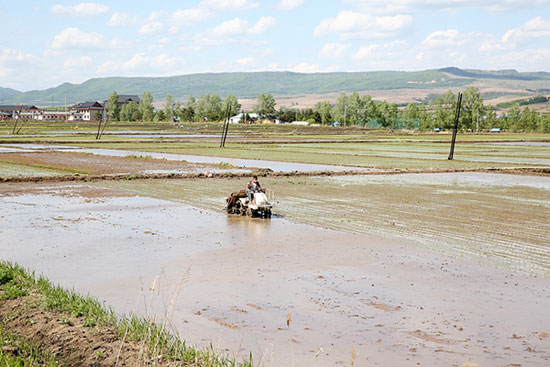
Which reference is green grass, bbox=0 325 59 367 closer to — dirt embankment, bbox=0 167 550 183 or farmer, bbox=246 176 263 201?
farmer, bbox=246 176 263 201

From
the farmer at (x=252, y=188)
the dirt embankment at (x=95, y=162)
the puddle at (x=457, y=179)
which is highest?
the farmer at (x=252, y=188)

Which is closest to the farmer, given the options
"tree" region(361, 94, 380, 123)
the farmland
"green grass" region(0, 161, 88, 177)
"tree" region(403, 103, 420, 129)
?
the farmland

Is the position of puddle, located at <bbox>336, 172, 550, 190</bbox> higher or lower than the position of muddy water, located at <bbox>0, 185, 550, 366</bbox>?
lower

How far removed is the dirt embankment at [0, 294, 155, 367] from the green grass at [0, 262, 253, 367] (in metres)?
0.14

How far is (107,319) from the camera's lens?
9.11m

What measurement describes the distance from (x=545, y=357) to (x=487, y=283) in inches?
146

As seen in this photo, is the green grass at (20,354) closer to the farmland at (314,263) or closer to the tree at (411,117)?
the farmland at (314,263)

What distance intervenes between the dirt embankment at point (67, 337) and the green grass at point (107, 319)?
137mm

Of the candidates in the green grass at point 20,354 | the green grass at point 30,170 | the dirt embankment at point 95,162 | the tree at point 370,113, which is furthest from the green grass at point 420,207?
the tree at point 370,113

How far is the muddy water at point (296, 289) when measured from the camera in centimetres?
862

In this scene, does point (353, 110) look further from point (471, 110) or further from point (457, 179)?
point (457, 179)

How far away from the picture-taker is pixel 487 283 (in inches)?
470

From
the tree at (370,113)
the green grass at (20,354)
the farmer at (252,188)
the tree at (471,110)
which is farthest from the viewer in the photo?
the tree at (370,113)

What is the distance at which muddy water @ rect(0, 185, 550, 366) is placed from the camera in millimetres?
8625
